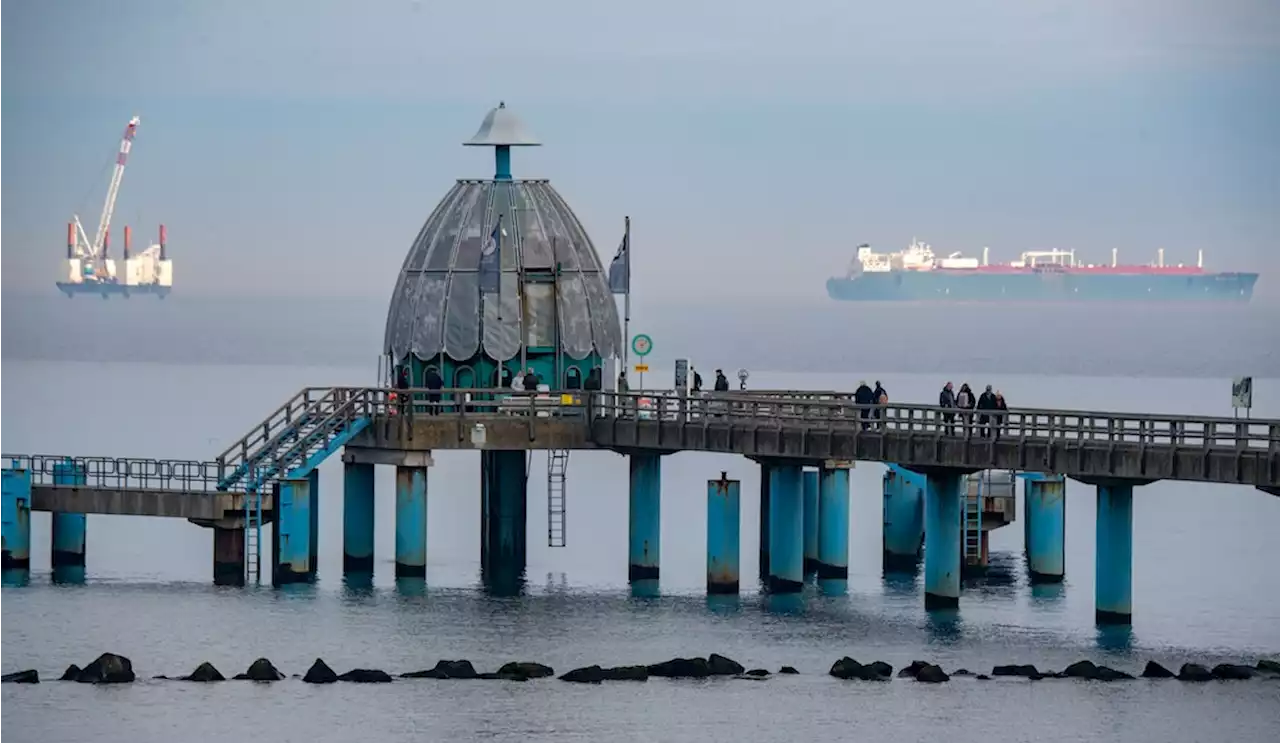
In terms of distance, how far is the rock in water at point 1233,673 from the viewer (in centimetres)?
5366

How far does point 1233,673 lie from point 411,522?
752 inches

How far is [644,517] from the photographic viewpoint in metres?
66.9

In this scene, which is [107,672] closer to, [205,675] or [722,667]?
[205,675]

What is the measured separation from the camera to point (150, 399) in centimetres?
19350

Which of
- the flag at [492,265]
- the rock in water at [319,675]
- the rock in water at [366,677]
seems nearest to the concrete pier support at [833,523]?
the flag at [492,265]

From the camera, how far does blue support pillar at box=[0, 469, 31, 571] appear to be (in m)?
64.8

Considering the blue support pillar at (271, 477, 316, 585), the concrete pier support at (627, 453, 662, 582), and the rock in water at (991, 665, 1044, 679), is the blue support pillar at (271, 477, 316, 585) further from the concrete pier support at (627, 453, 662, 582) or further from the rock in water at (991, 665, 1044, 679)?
the rock in water at (991, 665, 1044, 679)

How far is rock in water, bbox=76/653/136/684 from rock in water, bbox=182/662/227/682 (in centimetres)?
96

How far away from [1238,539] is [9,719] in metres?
48.0

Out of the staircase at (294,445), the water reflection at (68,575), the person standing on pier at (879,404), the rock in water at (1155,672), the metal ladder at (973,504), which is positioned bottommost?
the rock in water at (1155,672)

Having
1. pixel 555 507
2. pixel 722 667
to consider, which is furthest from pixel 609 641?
pixel 555 507

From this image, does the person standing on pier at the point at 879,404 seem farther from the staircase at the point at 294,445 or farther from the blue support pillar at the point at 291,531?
the blue support pillar at the point at 291,531

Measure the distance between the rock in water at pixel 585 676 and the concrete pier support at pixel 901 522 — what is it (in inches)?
729

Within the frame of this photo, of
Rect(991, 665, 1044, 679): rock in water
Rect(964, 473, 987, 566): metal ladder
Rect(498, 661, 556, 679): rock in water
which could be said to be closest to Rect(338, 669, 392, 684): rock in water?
Rect(498, 661, 556, 679): rock in water
